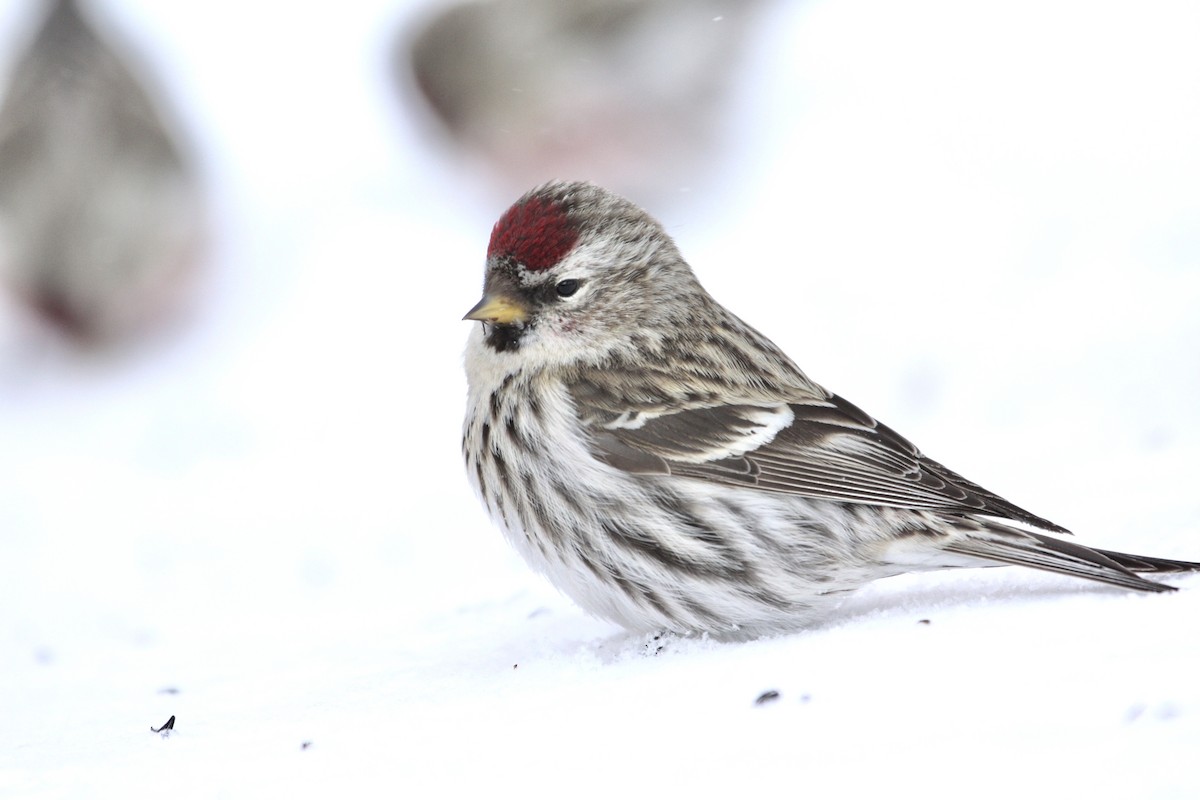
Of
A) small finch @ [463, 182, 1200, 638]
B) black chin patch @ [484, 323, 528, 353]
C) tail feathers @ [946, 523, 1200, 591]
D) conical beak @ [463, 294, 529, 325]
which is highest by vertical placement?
conical beak @ [463, 294, 529, 325]

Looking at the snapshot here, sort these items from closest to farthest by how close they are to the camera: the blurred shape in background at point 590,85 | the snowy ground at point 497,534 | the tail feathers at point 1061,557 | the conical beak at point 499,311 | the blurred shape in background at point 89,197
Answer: the snowy ground at point 497,534 → the tail feathers at point 1061,557 → the conical beak at point 499,311 → the blurred shape in background at point 89,197 → the blurred shape in background at point 590,85

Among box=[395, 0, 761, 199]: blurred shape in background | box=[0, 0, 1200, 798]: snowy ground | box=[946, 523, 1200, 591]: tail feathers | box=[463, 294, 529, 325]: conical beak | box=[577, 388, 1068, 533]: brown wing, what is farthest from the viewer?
box=[395, 0, 761, 199]: blurred shape in background

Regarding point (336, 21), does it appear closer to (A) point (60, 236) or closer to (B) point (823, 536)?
(A) point (60, 236)

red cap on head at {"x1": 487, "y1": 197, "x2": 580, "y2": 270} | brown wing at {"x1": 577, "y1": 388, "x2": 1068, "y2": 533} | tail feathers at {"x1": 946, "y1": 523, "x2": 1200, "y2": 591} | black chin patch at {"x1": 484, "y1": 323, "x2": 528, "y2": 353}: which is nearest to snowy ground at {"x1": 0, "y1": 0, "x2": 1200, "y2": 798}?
tail feathers at {"x1": 946, "y1": 523, "x2": 1200, "y2": 591}

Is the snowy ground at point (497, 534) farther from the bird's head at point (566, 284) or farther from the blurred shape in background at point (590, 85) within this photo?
the bird's head at point (566, 284)

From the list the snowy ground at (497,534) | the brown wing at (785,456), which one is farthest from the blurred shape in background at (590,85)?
the brown wing at (785,456)

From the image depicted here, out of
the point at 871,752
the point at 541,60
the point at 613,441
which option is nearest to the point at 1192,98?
the point at 541,60

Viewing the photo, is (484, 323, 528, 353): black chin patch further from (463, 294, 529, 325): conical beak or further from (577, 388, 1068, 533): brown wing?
A: (577, 388, 1068, 533): brown wing

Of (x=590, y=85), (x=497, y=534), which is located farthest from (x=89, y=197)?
(x=497, y=534)
